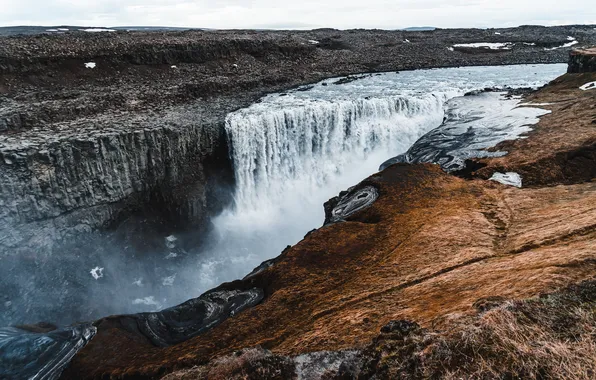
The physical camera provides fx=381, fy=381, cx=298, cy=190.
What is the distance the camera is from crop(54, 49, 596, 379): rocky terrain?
21.9 feet

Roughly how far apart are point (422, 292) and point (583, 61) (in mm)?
43541

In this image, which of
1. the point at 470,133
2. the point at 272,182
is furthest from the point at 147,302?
the point at 470,133

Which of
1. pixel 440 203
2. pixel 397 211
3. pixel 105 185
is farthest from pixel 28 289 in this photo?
pixel 440 203

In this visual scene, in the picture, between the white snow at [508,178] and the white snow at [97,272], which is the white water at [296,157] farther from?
the white snow at [508,178]

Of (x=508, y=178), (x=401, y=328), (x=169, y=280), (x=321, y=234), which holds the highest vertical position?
(x=401, y=328)

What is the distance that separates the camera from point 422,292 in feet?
34.5

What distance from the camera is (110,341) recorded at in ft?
38.8

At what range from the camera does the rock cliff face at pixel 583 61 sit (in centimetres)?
3959

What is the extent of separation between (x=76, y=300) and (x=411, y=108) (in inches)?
1333

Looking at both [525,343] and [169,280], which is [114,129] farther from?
[525,343]

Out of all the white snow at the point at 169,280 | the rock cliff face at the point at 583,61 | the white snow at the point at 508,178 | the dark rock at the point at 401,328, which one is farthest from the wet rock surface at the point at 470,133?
the white snow at the point at 169,280

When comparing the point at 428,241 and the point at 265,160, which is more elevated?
the point at 428,241

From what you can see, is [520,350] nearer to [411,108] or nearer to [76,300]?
[76,300]

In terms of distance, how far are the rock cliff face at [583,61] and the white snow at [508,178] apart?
29616 millimetres
